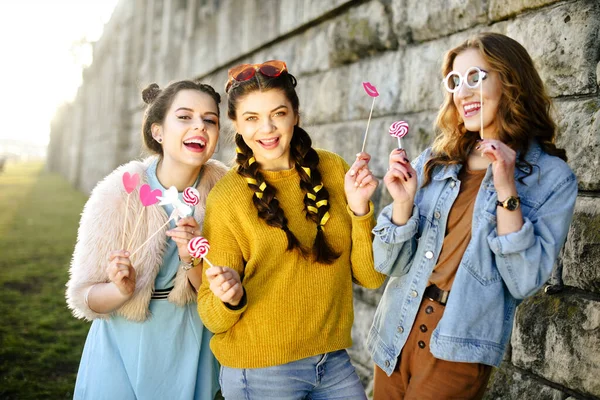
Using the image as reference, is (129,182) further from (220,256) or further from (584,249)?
(584,249)

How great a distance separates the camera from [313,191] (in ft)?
7.36

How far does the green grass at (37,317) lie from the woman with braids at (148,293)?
6.43 feet

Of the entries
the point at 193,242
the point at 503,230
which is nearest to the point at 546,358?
the point at 503,230

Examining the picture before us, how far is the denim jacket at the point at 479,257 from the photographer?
5.98 ft

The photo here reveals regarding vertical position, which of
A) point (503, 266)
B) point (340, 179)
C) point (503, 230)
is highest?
point (340, 179)

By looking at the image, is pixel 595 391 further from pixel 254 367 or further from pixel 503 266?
pixel 254 367

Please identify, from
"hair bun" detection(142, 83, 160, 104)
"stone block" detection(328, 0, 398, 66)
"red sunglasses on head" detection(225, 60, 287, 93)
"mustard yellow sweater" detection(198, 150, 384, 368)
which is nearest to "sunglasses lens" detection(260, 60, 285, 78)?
"red sunglasses on head" detection(225, 60, 287, 93)

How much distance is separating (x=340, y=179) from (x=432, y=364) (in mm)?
784

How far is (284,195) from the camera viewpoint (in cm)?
226

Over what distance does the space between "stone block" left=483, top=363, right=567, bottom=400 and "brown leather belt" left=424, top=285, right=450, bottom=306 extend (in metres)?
0.80

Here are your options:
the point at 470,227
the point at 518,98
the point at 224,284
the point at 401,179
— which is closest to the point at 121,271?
the point at 224,284

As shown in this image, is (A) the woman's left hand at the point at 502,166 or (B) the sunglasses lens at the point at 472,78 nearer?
(A) the woman's left hand at the point at 502,166

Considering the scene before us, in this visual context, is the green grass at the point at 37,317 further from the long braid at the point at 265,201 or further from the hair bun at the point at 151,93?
the long braid at the point at 265,201

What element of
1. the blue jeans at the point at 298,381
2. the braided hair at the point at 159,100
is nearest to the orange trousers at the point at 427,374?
the blue jeans at the point at 298,381
